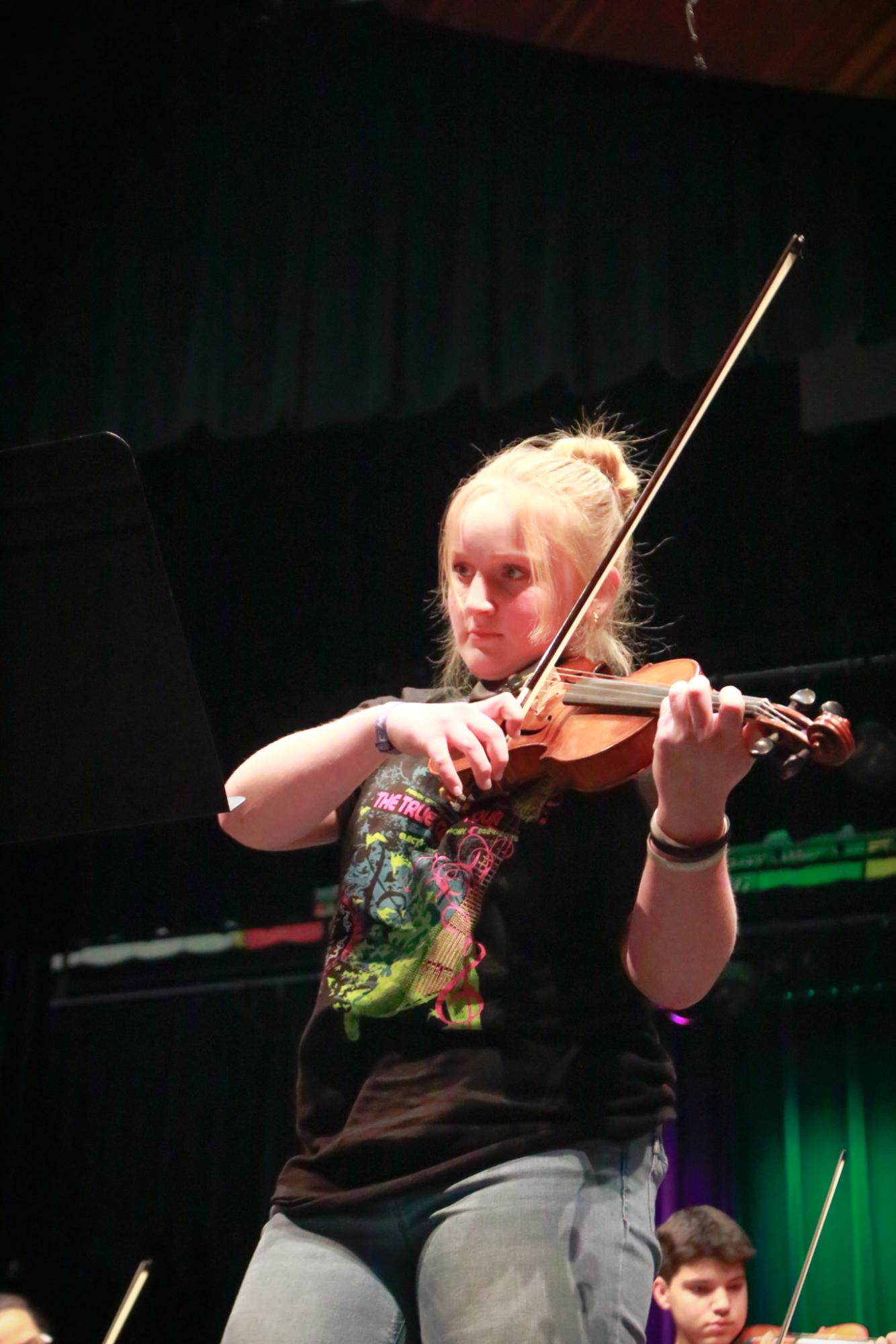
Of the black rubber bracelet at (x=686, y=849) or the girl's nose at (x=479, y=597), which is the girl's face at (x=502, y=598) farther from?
the black rubber bracelet at (x=686, y=849)

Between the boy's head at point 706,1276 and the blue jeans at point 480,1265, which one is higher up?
Answer: the blue jeans at point 480,1265

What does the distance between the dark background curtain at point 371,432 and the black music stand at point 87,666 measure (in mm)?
1753

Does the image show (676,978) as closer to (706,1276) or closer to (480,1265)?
(480,1265)

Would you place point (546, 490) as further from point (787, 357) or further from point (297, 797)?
point (787, 357)

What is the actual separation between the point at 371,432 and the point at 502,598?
229 centimetres

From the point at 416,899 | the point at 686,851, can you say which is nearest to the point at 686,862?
the point at 686,851

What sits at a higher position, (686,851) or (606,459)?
(606,459)

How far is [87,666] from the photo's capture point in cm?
93

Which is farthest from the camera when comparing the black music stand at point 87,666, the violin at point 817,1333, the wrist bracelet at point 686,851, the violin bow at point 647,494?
the violin at point 817,1333

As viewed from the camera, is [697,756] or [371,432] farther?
[371,432]

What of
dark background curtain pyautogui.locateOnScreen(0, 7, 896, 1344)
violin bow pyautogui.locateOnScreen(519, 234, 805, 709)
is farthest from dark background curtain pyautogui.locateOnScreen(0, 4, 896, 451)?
violin bow pyautogui.locateOnScreen(519, 234, 805, 709)

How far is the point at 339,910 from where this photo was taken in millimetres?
1152

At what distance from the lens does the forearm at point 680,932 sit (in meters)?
1.03

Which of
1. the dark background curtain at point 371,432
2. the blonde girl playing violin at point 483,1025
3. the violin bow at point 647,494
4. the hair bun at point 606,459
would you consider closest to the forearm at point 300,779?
the blonde girl playing violin at point 483,1025
